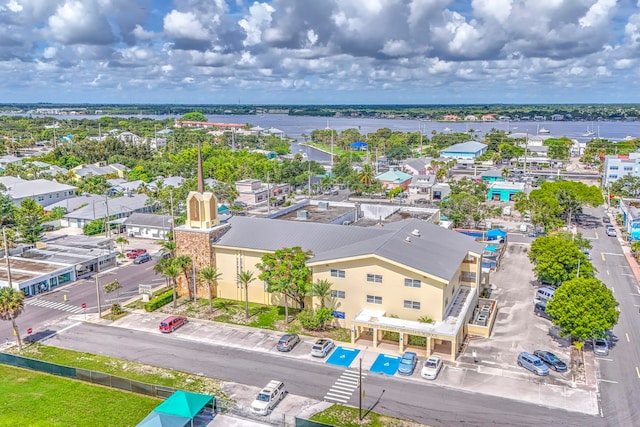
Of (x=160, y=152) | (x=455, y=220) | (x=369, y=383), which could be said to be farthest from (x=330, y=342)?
(x=160, y=152)

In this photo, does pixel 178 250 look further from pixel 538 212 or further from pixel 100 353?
pixel 538 212

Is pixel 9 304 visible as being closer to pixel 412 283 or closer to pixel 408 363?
pixel 408 363

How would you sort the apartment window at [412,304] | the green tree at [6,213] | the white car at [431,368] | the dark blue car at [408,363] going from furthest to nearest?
the green tree at [6,213] → the apartment window at [412,304] → the dark blue car at [408,363] → the white car at [431,368]

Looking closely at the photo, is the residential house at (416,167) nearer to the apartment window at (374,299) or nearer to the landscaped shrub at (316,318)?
the apartment window at (374,299)

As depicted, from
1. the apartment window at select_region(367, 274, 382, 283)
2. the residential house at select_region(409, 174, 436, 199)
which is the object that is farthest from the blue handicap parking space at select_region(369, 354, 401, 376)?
the residential house at select_region(409, 174, 436, 199)

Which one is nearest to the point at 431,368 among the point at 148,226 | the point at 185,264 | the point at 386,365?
the point at 386,365

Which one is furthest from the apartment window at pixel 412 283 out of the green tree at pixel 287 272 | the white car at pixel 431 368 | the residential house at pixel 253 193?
the residential house at pixel 253 193
